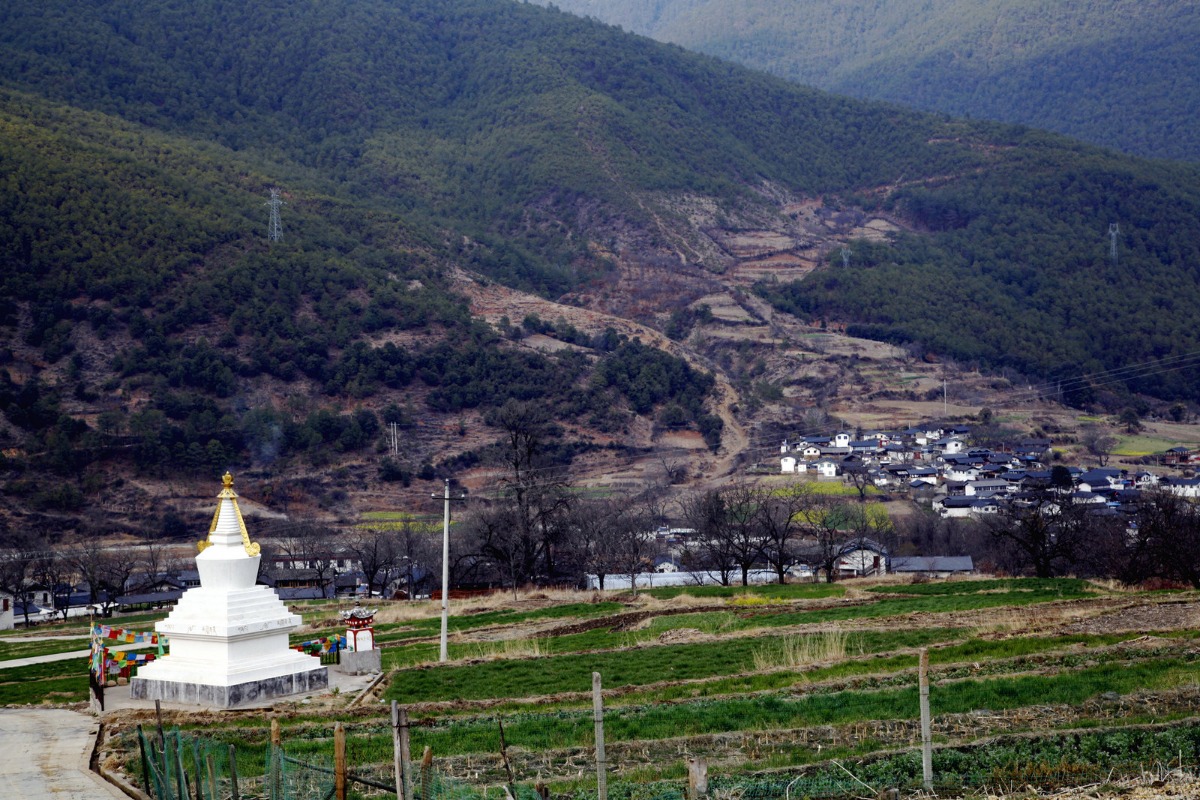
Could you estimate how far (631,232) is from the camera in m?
155

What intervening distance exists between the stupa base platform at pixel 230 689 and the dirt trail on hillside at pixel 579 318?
85.3 meters

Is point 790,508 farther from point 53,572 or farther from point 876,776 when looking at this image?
point 876,776

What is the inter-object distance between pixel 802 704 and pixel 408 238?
11976 cm

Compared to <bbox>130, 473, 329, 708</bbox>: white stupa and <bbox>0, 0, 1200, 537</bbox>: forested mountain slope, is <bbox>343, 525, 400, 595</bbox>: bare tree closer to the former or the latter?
<bbox>0, 0, 1200, 537</bbox>: forested mountain slope

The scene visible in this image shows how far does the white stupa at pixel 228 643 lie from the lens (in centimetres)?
2462

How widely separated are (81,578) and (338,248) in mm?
52218

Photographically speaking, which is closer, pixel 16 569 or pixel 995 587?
pixel 995 587

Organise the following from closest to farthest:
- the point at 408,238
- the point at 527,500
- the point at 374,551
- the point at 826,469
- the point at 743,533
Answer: the point at 743,533
the point at 527,500
the point at 374,551
the point at 826,469
the point at 408,238

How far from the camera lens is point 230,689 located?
24.1 meters

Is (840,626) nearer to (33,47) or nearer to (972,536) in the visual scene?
(972,536)

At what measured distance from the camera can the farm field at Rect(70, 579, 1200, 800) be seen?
1427 cm

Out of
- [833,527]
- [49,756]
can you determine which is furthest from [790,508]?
[49,756]

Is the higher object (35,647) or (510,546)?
(510,546)

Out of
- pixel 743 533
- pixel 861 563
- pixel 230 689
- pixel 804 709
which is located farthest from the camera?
pixel 861 563
